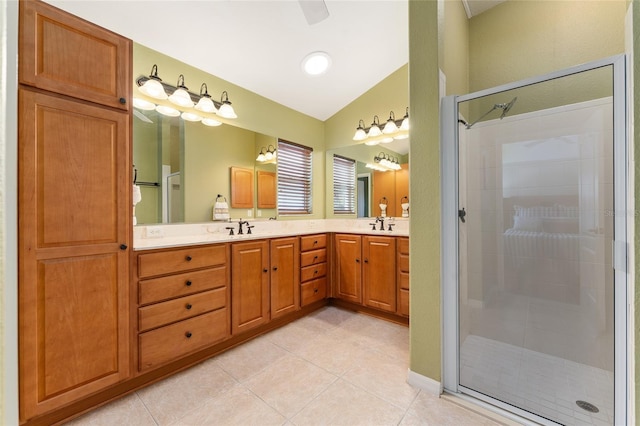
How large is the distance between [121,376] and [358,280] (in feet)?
6.66

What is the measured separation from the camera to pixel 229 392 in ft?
5.35

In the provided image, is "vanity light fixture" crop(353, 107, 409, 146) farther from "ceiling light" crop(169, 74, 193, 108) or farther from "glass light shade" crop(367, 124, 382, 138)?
"ceiling light" crop(169, 74, 193, 108)

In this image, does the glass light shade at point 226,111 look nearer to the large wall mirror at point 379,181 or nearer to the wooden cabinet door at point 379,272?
the large wall mirror at point 379,181

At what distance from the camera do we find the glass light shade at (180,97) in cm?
222

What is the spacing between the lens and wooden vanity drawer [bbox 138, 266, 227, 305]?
5.36 feet

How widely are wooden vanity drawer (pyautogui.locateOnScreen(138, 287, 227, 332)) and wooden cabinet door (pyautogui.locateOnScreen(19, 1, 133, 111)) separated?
4.04ft

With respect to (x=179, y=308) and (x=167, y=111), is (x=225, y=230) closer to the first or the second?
(x=179, y=308)

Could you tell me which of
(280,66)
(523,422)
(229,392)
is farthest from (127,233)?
(523,422)

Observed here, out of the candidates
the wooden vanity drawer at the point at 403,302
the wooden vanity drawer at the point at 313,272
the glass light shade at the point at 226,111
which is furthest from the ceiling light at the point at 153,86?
the wooden vanity drawer at the point at 403,302

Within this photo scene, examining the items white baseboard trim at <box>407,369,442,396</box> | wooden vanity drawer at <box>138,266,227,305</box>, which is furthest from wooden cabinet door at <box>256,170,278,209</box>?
white baseboard trim at <box>407,369,442,396</box>

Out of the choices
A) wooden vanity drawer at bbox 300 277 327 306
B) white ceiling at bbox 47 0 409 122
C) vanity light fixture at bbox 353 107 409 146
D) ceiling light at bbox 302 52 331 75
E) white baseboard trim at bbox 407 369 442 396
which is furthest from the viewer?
vanity light fixture at bbox 353 107 409 146

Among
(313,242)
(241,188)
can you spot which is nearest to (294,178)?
(241,188)

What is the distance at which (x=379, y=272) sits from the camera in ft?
8.70

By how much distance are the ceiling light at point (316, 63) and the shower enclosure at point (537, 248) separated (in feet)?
5.09
